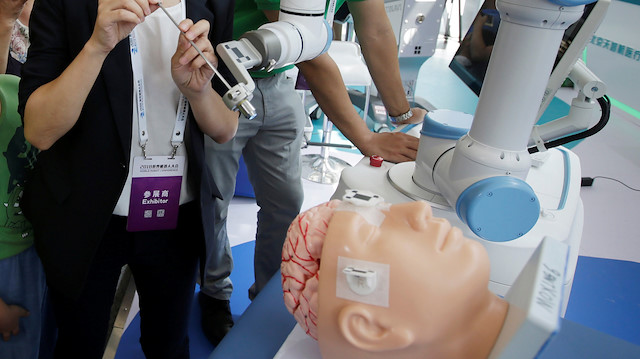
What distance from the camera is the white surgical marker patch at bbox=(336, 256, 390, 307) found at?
2.40 ft

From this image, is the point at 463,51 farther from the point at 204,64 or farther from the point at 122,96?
the point at 122,96

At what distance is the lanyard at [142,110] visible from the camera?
103cm

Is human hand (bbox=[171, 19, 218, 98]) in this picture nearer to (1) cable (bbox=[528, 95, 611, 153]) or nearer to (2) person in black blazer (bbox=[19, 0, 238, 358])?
(2) person in black blazer (bbox=[19, 0, 238, 358])

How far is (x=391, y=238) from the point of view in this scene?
76cm

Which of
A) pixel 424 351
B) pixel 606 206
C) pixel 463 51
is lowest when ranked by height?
pixel 606 206

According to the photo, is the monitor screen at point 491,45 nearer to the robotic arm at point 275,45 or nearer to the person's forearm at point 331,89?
the person's forearm at point 331,89

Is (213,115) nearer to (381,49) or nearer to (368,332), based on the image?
(368,332)

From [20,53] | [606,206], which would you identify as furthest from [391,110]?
[606,206]

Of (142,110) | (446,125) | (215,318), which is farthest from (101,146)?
(215,318)

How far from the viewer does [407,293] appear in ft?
2.38

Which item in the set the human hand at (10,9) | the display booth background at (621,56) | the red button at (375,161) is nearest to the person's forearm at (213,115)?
the red button at (375,161)

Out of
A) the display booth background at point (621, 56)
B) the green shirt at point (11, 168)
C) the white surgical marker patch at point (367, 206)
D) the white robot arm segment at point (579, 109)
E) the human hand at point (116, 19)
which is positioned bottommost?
the display booth background at point (621, 56)

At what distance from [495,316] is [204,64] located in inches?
26.6

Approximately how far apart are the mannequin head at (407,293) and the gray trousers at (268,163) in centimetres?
85
